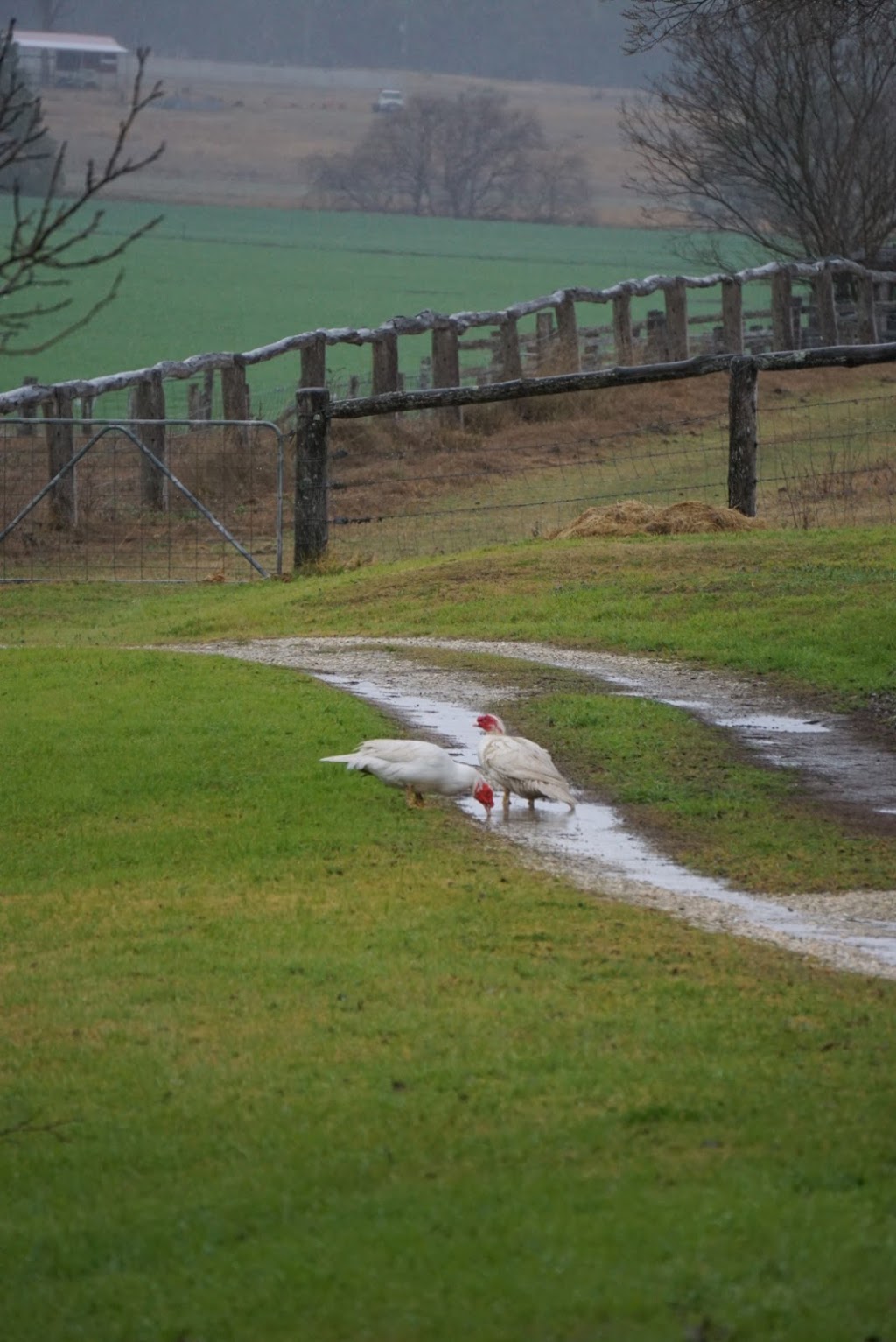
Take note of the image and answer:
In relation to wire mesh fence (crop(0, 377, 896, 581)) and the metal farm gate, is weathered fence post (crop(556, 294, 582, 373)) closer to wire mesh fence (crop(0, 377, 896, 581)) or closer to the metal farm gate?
wire mesh fence (crop(0, 377, 896, 581))

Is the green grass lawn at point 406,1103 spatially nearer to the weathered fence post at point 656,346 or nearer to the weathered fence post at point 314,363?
the weathered fence post at point 314,363

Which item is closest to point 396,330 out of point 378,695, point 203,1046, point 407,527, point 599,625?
point 407,527

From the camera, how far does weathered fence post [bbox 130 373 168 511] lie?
83.1 ft

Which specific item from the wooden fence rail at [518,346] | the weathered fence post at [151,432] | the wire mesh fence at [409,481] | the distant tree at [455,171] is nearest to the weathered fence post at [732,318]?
the wooden fence rail at [518,346]

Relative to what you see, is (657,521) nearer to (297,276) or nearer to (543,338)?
(543,338)

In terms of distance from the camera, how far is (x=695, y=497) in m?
24.6

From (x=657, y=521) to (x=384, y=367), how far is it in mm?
12883

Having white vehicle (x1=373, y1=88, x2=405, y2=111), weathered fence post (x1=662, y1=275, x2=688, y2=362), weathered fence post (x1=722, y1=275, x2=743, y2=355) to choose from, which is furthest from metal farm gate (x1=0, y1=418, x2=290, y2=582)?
white vehicle (x1=373, y1=88, x2=405, y2=111)

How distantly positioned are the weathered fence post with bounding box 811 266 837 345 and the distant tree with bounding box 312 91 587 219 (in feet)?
311

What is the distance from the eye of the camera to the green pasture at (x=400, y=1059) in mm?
4305

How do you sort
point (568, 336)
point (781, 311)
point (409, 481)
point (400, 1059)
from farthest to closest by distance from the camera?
1. point (781, 311)
2. point (568, 336)
3. point (409, 481)
4. point (400, 1059)

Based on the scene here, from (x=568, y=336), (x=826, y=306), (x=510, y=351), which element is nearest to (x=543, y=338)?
(x=568, y=336)

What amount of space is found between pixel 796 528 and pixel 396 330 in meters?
13.3

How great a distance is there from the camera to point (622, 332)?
3603 cm
